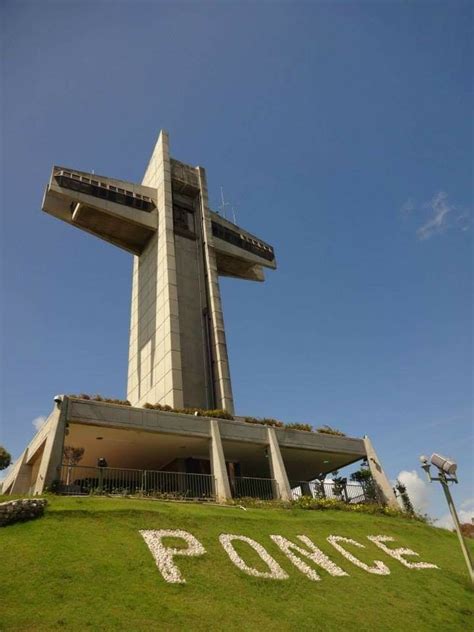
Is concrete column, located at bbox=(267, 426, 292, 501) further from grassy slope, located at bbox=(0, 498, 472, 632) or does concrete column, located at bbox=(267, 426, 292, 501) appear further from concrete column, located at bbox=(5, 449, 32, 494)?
concrete column, located at bbox=(5, 449, 32, 494)

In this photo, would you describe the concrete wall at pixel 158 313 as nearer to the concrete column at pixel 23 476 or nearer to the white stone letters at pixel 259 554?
the concrete column at pixel 23 476

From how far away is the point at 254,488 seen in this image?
3494 cm

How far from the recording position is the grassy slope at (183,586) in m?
13.9

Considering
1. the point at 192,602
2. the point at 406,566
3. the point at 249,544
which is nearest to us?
the point at 192,602

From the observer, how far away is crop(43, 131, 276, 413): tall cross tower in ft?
126

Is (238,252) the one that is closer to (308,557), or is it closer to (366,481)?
(366,481)

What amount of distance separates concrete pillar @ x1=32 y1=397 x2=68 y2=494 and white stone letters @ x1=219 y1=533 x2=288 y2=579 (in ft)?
29.7

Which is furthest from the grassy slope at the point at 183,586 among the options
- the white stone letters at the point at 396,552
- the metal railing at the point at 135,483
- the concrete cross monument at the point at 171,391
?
the concrete cross monument at the point at 171,391

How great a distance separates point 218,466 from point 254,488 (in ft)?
20.7

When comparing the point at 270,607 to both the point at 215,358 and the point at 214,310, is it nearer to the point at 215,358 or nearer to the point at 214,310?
the point at 215,358

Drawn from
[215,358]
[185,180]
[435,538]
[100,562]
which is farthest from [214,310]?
[100,562]

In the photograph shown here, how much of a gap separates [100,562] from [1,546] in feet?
11.0

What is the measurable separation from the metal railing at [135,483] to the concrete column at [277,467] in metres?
4.30

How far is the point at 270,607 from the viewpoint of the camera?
52.7 feet
